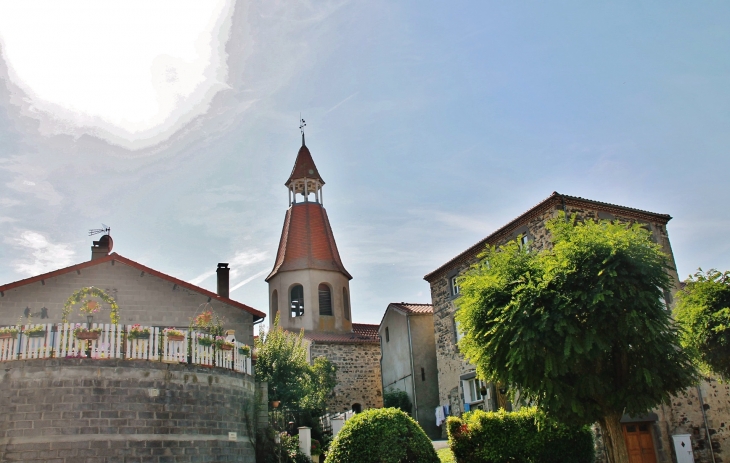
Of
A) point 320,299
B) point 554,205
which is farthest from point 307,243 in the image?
point 554,205

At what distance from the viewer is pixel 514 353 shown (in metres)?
15.7

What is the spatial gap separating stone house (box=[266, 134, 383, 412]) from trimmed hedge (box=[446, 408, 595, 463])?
51.4 feet

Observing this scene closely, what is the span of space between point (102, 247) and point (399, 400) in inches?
612

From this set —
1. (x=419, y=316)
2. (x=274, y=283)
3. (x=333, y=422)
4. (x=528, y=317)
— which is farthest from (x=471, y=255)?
(x=274, y=283)

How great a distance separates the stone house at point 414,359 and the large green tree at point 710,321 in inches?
540

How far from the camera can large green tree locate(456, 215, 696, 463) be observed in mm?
15367

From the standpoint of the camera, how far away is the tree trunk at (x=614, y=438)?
15.8 m

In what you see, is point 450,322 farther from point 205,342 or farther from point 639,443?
point 205,342

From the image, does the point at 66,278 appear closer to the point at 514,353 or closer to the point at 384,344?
the point at 514,353

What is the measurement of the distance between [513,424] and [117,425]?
10.9 metres

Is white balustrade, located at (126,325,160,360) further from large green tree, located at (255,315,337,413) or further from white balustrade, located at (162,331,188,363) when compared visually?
large green tree, located at (255,315,337,413)

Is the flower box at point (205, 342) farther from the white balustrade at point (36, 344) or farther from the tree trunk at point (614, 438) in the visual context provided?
the tree trunk at point (614, 438)

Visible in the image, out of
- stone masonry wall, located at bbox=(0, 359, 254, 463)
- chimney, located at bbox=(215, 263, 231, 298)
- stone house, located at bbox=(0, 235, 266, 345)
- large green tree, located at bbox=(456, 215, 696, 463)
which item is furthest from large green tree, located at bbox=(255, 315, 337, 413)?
large green tree, located at bbox=(456, 215, 696, 463)

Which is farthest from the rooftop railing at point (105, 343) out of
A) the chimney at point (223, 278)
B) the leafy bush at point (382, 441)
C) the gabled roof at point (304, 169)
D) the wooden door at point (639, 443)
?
the gabled roof at point (304, 169)
